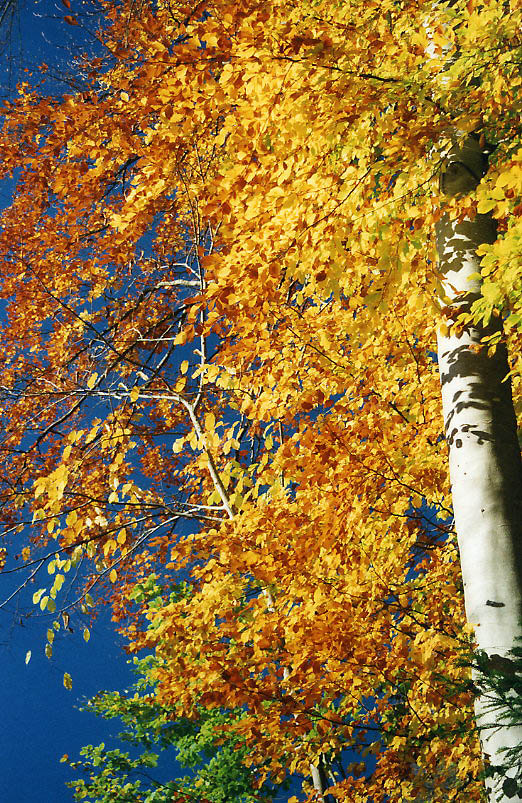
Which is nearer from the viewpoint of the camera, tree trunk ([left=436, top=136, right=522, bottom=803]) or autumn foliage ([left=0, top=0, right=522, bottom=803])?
tree trunk ([left=436, top=136, right=522, bottom=803])

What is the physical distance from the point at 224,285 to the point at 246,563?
1673mm

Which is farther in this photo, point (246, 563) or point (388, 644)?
point (388, 644)

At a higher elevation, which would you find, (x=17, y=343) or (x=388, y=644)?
(x=17, y=343)

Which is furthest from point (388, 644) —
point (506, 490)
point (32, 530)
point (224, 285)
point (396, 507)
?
point (32, 530)

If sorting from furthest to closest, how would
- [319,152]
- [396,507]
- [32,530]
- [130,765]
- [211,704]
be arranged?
[32,530] → [130,765] → [396,507] → [211,704] → [319,152]

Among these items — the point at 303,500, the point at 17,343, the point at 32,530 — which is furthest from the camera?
the point at 32,530

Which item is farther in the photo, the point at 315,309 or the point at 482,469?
the point at 315,309

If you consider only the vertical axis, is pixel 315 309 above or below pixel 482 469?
above

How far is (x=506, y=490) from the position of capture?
2256mm

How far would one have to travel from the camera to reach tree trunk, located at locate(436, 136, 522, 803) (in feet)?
6.84

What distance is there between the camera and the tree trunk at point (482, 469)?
82.1 inches

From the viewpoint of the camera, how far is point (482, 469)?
2289 millimetres

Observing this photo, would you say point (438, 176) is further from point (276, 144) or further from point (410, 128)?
point (276, 144)

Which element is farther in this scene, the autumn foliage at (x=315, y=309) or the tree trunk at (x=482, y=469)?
the autumn foliage at (x=315, y=309)
